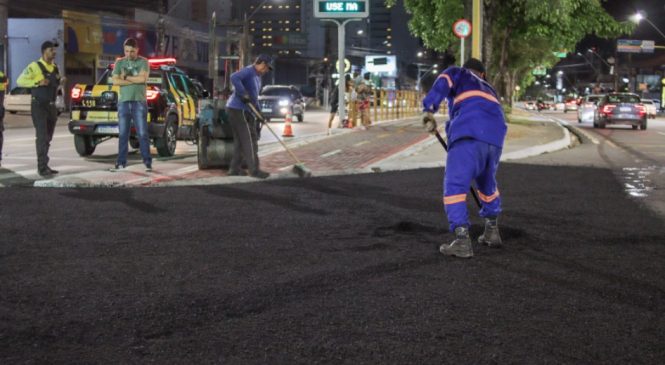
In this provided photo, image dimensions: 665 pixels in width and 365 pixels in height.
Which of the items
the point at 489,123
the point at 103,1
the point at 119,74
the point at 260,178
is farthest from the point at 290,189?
the point at 103,1

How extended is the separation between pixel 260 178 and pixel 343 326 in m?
6.74

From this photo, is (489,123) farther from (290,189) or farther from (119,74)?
(119,74)

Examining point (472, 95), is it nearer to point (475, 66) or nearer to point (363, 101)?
point (475, 66)

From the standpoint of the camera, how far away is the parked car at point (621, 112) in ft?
98.9

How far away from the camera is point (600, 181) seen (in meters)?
11.1

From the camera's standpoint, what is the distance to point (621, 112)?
1204 inches

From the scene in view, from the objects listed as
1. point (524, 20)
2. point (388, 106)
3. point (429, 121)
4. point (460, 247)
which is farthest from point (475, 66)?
point (388, 106)

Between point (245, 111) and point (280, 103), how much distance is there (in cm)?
2084

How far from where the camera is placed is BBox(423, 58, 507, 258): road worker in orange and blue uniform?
5.78 metres

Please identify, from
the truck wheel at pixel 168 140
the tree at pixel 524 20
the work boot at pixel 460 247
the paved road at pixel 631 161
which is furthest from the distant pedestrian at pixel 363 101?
the work boot at pixel 460 247

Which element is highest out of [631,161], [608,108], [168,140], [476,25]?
[476,25]

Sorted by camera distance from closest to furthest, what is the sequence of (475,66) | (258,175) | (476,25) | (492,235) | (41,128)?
(492,235)
(475,66)
(258,175)
(41,128)
(476,25)

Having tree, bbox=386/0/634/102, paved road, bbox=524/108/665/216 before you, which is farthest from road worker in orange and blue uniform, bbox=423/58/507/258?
tree, bbox=386/0/634/102

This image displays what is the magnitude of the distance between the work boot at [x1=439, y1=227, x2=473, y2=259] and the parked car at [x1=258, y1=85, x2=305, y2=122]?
24.2 metres
